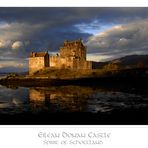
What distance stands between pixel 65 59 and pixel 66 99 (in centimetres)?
82

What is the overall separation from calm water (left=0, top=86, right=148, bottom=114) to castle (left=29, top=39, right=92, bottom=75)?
0.41m

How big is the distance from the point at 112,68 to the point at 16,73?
1.78m

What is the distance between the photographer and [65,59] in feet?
26.1

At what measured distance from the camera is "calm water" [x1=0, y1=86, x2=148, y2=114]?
7434 mm

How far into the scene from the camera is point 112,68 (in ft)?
25.5

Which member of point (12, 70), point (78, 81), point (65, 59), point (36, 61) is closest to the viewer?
point (36, 61)

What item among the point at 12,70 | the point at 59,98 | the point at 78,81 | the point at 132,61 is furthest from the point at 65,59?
the point at 132,61

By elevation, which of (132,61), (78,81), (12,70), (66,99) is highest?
(132,61)

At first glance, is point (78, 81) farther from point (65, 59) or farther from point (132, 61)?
point (132, 61)

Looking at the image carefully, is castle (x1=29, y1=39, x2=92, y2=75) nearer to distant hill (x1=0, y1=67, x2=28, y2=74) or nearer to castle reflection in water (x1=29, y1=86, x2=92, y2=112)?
distant hill (x1=0, y1=67, x2=28, y2=74)

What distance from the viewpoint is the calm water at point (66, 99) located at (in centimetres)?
743
